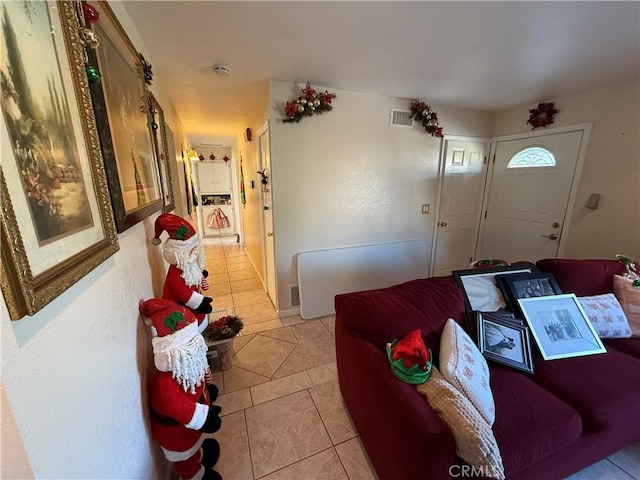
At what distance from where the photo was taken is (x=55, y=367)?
20.7 inches

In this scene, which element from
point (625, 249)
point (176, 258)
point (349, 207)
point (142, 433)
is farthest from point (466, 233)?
point (142, 433)

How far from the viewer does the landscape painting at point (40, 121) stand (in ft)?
1.46

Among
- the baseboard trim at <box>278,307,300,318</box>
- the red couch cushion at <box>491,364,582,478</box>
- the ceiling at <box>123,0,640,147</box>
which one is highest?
the ceiling at <box>123,0,640,147</box>

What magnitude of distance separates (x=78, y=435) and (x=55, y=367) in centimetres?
20

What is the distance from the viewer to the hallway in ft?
4.48

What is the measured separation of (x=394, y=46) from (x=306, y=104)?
0.87m

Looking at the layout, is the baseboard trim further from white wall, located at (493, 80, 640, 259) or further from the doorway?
white wall, located at (493, 80, 640, 259)

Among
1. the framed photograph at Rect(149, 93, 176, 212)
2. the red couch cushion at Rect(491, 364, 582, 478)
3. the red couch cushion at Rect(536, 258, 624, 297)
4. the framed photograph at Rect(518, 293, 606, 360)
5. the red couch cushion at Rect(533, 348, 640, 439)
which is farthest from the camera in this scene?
the red couch cushion at Rect(536, 258, 624, 297)

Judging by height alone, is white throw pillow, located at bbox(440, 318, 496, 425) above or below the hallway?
above

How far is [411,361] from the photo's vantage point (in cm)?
114

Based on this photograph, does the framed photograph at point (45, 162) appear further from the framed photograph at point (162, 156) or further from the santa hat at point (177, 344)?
the framed photograph at point (162, 156)

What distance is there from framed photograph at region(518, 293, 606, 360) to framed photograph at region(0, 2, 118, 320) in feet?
7.20

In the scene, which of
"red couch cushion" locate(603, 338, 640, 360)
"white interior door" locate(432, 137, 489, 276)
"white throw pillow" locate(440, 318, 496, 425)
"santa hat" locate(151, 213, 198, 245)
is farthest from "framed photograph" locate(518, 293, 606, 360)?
"santa hat" locate(151, 213, 198, 245)

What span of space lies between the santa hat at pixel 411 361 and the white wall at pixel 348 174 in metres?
1.67
